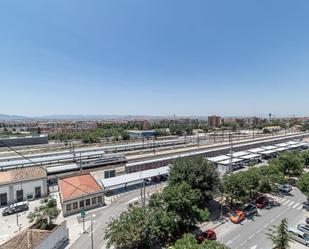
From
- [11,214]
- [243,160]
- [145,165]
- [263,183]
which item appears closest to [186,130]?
[243,160]

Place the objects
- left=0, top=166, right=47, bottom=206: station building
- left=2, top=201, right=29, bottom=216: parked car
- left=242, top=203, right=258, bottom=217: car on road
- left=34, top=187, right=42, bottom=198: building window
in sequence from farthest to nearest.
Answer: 1. left=34, top=187, right=42, bottom=198: building window
2. left=0, top=166, right=47, bottom=206: station building
3. left=2, top=201, right=29, bottom=216: parked car
4. left=242, top=203, right=258, bottom=217: car on road

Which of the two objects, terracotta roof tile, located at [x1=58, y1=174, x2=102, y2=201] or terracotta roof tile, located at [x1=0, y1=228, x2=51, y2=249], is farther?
terracotta roof tile, located at [x1=58, y1=174, x2=102, y2=201]

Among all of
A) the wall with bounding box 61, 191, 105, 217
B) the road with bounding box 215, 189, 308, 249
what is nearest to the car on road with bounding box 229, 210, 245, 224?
the road with bounding box 215, 189, 308, 249

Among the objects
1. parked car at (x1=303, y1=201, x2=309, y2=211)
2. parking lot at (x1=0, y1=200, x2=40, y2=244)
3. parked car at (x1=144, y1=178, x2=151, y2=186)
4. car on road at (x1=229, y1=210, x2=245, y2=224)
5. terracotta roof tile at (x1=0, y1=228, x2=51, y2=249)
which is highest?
terracotta roof tile at (x1=0, y1=228, x2=51, y2=249)

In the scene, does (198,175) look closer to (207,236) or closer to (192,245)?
(207,236)

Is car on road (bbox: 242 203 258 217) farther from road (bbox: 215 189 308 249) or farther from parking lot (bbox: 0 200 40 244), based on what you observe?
parking lot (bbox: 0 200 40 244)

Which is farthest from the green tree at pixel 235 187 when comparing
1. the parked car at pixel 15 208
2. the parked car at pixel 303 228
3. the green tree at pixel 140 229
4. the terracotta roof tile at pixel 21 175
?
the terracotta roof tile at pixel 21 175
